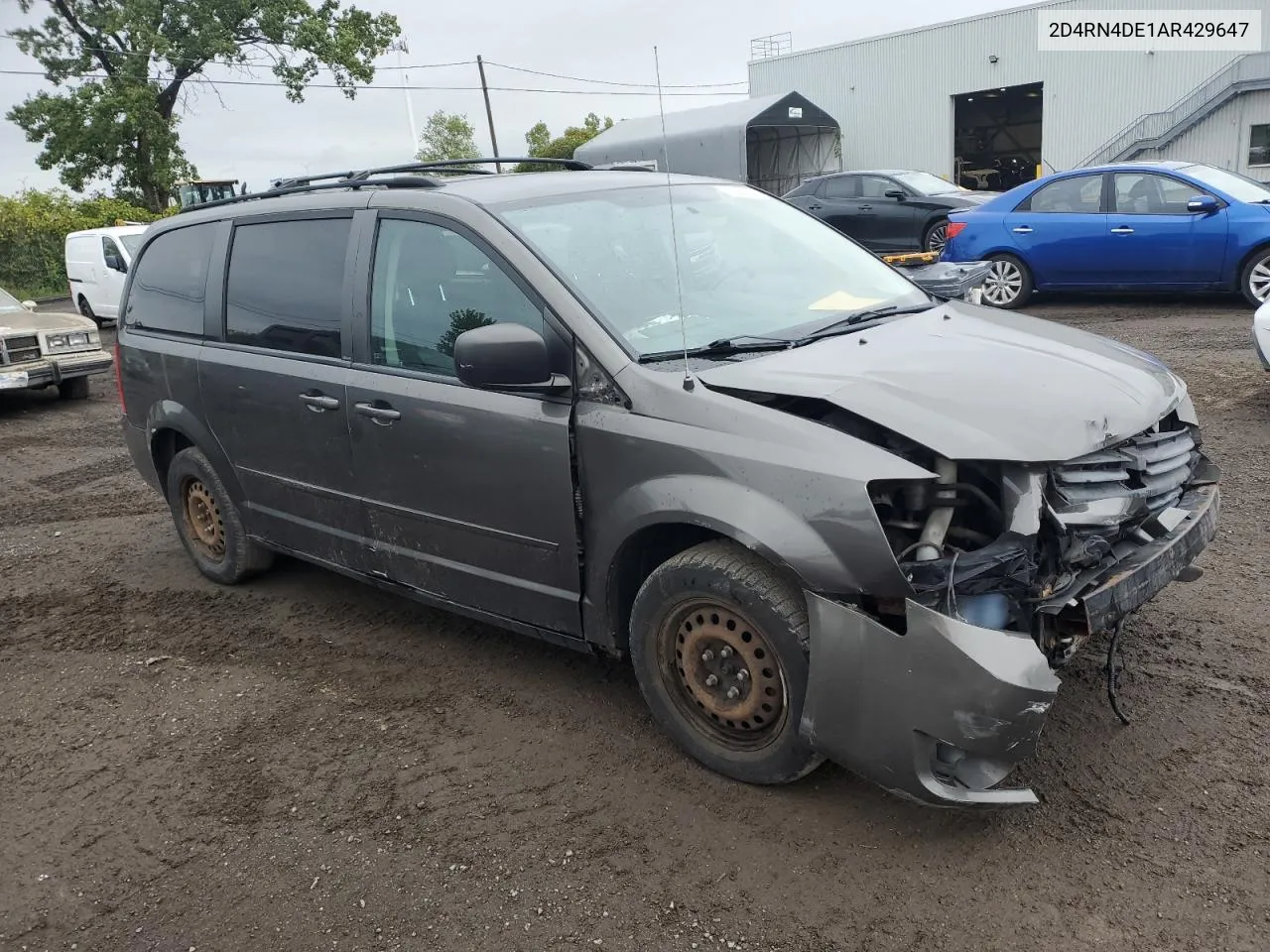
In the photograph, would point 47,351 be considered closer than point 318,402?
No

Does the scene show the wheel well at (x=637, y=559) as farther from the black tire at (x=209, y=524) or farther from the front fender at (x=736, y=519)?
the black tire at (x=209, y=524)

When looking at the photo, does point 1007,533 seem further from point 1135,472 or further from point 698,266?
point 698,266

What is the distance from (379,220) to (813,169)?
96.3 ft

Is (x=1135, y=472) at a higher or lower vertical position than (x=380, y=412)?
lower

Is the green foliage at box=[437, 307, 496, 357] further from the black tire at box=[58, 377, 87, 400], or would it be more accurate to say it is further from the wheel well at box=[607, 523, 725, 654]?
the black tire at box=[58, 377, 87, 400]

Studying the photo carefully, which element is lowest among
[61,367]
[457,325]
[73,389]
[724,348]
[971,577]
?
[73,389]

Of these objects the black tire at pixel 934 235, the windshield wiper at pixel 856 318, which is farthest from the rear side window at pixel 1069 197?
the windshield wiper at pixel 856 318

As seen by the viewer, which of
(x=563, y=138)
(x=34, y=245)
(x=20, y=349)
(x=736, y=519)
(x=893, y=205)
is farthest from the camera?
(x=563, y=138)

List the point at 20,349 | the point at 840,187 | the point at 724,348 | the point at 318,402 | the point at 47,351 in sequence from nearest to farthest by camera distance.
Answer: the point at 724,348, the point at 318,402, the point at 20,349, the point at 47,351, the point at 840,187

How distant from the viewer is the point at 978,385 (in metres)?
2.91

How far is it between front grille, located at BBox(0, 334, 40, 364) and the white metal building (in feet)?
87.1

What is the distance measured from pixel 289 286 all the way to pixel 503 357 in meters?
1.60

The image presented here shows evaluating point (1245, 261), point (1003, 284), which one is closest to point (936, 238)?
point (1003, 284)

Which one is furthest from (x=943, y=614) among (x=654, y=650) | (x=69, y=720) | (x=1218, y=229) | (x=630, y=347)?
(x=1218, y=229)
